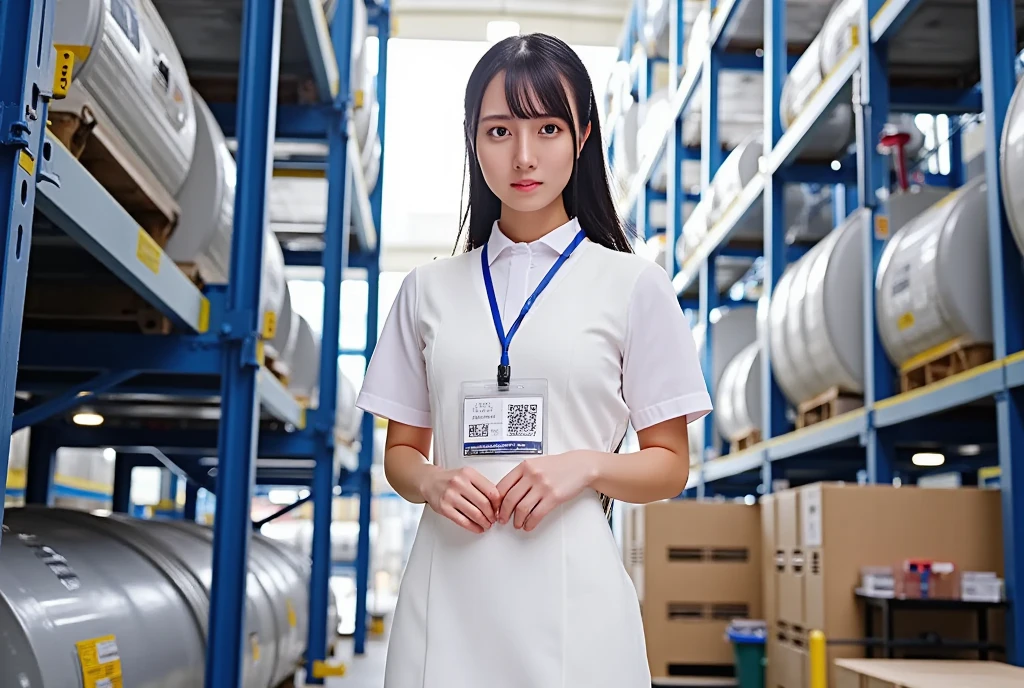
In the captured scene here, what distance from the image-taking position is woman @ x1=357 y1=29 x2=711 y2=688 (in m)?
1.43

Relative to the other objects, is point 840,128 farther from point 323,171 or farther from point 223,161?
point 223,161

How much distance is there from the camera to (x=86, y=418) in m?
6.63

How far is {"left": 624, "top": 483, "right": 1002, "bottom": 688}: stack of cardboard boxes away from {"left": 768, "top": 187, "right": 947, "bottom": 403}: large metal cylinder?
0.98 meters

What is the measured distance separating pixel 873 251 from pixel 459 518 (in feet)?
16.7

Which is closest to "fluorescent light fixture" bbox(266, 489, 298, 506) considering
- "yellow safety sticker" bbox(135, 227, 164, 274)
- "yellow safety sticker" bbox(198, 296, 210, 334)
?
"yellow safety sticker" bbox(198, 296, 210, 334)

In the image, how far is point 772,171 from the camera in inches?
322

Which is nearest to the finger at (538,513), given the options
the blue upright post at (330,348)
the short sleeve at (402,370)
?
the short sleeve at (402,370)

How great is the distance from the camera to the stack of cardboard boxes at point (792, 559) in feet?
15.1

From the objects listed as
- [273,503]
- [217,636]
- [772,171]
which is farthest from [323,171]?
[273,503]

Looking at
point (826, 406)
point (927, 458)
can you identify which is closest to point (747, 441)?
point (927, 458)

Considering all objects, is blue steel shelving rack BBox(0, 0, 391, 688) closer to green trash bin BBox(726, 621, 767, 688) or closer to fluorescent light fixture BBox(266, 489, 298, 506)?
green trash bin BBox(726, 621, 767, 688)

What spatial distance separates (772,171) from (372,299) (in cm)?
386

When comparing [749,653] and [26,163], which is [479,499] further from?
[749,653]

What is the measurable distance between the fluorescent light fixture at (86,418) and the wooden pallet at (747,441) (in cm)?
494
